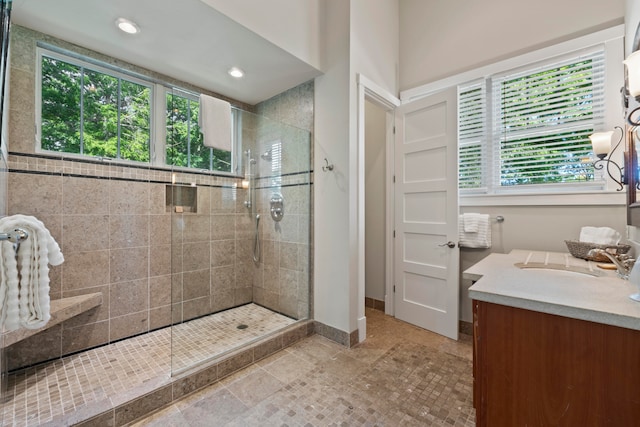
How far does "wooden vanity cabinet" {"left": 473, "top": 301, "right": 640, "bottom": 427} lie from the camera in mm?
827

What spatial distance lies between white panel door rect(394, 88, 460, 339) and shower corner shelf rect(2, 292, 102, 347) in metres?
2.78

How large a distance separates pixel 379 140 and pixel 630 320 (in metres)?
2.72

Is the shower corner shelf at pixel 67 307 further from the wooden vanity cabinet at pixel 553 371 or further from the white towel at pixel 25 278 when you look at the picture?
the wooden vanity cabinet at pixel 553 371

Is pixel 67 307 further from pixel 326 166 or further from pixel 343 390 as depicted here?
pixel 326 166

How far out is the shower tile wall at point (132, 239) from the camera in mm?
1898

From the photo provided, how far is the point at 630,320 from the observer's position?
79 centimetres

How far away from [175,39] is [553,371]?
2874 millimetres

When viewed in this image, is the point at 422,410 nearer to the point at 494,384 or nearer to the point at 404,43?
the point at 494,384

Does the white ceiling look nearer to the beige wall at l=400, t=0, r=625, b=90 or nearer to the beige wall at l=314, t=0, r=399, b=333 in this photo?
the beige wall at l=314, t=0, r=399, b=333

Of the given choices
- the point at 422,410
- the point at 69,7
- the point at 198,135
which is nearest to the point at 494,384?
the point at 422,410

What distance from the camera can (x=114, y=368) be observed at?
6.14 ft

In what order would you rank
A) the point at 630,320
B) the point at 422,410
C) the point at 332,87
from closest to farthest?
1. the point at 630,320
2. the point at 422,410
3. the point at 332,87

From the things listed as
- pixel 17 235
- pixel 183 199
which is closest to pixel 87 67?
pixel 183 199

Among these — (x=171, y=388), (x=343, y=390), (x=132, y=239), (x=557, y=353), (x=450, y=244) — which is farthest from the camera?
(x=450, y=244)
